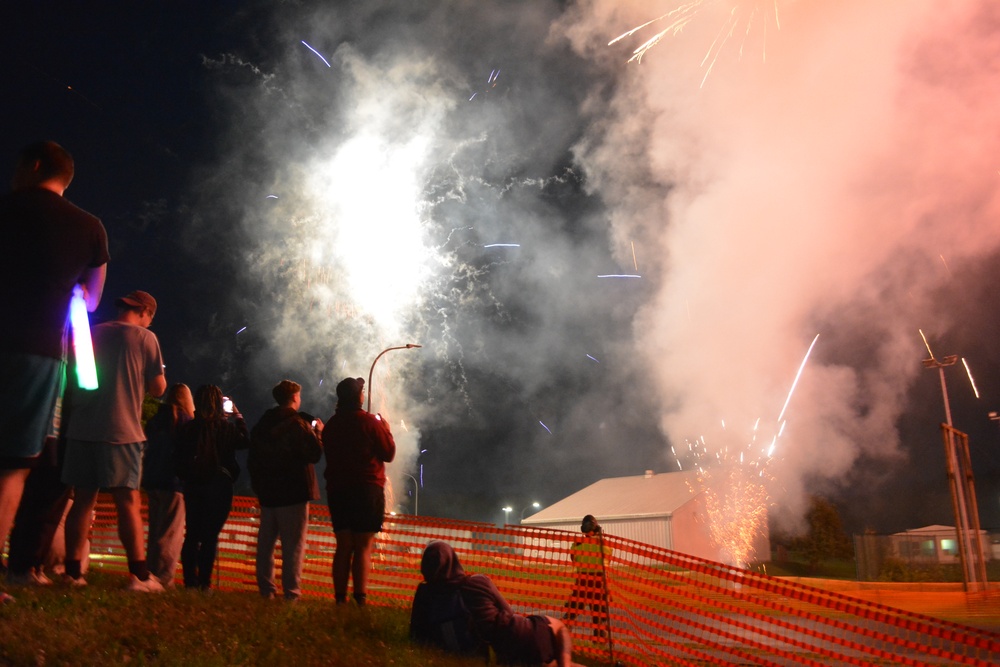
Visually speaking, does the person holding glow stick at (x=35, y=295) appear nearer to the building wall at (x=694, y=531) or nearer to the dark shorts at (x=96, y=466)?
the dark shorts at (x=96, y=466)

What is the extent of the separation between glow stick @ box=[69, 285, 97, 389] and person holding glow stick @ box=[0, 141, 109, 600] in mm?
47

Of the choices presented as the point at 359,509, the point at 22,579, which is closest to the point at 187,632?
the point at 22,579

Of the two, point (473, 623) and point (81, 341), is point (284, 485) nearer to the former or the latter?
point (473, 623)

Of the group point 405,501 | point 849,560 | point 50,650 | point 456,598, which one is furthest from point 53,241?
point 405,501

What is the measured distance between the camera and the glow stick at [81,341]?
3932 millimetres

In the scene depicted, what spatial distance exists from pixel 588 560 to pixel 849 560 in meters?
55.0

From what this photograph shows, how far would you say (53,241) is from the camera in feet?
12.7

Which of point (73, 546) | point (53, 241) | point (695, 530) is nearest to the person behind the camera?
point (53, 241)

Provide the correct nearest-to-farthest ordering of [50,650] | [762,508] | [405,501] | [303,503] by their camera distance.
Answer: [50,650] < [303,503] < [762,508] < [405,501]

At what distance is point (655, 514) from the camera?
132 ft

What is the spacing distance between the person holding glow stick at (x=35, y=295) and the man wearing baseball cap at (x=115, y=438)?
0.56 m

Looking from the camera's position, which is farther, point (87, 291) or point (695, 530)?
point (695, 530)

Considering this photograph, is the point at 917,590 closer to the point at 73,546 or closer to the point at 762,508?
the point at 762,508

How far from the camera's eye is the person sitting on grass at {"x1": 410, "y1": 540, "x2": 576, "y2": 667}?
485 centimetres
